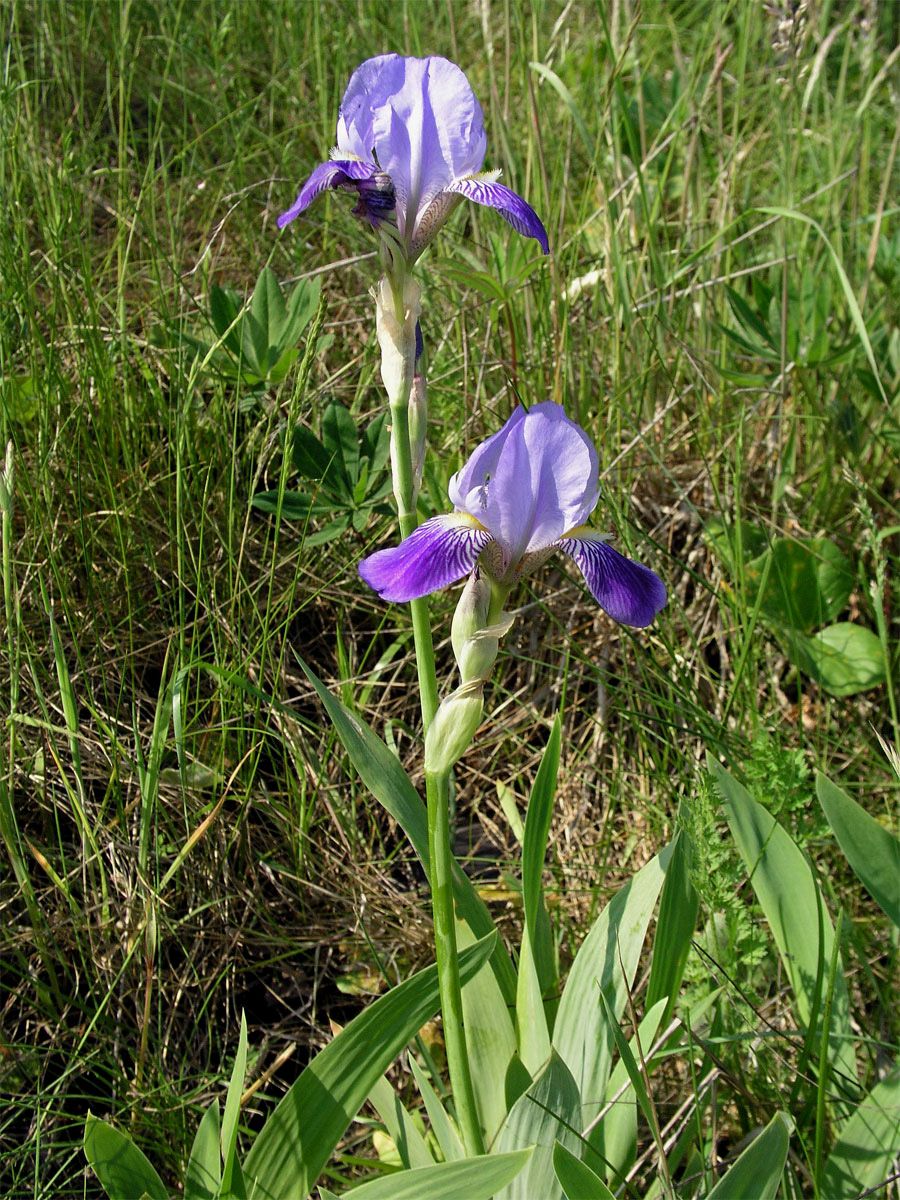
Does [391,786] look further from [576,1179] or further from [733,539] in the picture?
[733,539]

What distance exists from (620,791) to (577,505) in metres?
0.97

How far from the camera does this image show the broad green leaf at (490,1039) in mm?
1352

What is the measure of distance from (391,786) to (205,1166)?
531 millimetres

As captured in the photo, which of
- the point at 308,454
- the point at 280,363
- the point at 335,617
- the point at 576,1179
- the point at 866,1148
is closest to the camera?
the point at 576,1179

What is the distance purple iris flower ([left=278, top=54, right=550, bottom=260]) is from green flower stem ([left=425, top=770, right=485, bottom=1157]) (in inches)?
26.3

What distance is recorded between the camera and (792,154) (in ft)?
8.47

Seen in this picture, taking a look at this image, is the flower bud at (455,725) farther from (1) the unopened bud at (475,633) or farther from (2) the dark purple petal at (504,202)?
(2) the dark purple petal at (504,202)

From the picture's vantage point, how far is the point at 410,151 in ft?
3.80

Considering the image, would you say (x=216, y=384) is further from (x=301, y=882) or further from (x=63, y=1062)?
(x=63, y=1062)

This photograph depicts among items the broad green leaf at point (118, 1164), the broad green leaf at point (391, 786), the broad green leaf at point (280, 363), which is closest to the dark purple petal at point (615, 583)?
the broad green leaf at point (391, 786)

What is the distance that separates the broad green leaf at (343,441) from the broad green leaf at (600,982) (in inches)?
35.7

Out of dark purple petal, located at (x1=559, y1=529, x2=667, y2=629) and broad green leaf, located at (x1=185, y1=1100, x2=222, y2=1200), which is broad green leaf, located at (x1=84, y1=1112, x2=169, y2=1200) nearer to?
broad green leaf, located at (x1=185, y1=1100, x2=222, y2=1200)

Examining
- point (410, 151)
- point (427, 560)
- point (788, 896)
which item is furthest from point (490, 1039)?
point (410, 151)

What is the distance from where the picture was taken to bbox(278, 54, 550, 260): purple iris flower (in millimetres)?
1127
